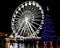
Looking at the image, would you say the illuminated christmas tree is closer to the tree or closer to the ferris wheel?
the tree

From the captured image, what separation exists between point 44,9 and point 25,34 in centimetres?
123

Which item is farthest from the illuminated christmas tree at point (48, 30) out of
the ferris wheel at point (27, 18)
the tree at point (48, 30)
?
the ferris wheel at point (27, 18)

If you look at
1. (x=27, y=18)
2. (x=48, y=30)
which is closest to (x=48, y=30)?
(x=48, y=30)

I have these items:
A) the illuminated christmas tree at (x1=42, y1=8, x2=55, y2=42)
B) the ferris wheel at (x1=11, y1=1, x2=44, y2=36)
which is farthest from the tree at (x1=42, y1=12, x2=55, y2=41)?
the ferris wheel at (x1=11, y1=1, x2=44, y2=36)

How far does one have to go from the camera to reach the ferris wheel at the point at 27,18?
898cm

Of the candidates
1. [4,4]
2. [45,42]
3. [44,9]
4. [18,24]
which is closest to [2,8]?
[4,4]

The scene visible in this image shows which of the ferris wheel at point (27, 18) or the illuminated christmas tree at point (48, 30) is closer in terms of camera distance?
the illuminated christmas tree at point (48, 30)

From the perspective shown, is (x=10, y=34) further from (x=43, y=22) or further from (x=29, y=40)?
(x=43, y=22)

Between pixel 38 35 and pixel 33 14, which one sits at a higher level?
pixel 33 14

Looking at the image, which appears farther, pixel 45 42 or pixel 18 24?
pixel 18 24

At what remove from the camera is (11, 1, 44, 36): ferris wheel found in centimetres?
898

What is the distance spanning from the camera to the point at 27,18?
29.8 feet

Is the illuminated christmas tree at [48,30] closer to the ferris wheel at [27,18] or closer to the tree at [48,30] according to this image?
the tree at [48,30]

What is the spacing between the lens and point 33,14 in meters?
9.03
